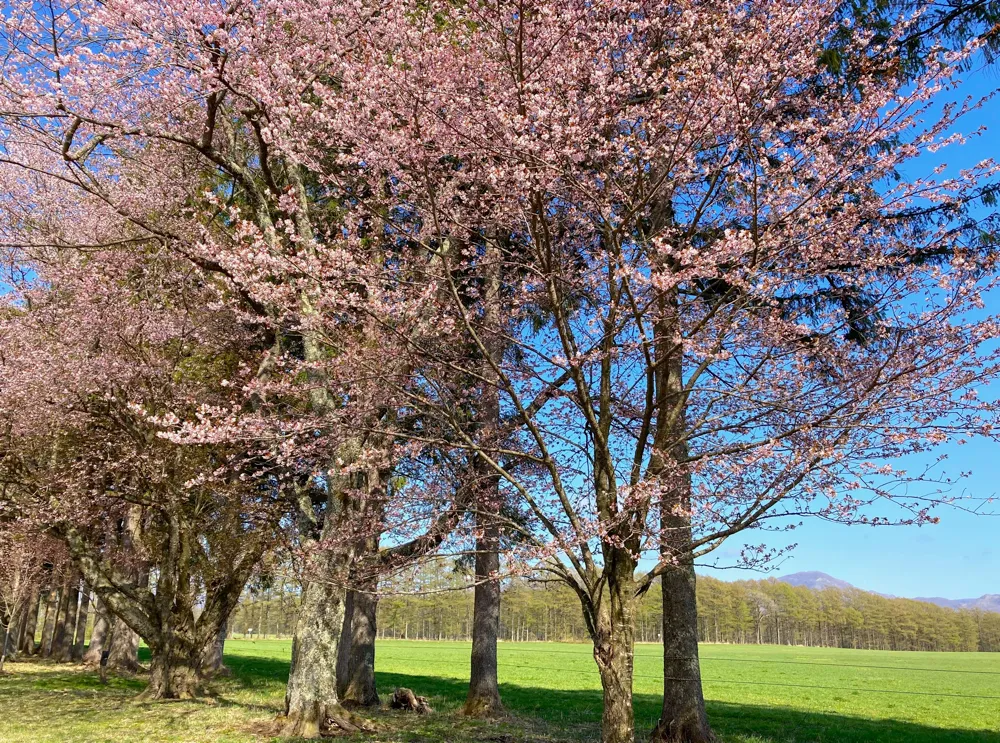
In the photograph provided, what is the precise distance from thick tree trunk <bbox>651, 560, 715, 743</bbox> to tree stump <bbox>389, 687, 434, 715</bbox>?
515 cm

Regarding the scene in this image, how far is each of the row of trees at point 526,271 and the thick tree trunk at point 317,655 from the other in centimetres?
4

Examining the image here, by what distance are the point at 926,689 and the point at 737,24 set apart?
30285 mm

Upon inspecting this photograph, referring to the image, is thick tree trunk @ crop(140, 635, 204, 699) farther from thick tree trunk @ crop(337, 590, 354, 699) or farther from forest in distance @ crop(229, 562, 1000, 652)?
forest in distance @ crop(229, 562, 1000, 652)

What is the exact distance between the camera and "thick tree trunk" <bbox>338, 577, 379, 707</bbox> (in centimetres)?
1277

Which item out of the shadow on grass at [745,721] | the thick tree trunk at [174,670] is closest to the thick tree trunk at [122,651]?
the shadow on grass at [745,721]

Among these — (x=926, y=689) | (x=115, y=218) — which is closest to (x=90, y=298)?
(x=115, y=218)

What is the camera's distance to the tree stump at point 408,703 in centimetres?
1241

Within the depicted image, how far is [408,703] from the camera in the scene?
41.1 feet

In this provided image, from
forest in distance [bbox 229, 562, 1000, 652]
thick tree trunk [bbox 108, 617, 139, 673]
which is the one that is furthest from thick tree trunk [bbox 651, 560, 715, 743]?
forest in distance [bbox 229, 562, 1000, 652]

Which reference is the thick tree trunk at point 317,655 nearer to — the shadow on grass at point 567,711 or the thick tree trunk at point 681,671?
the shadow on grass at point 567,711

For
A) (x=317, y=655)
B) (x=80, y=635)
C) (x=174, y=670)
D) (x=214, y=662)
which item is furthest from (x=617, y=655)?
(x=80, y=635)

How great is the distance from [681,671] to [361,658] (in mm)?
6949

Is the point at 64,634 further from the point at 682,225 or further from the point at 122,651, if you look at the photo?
the point at 682,225

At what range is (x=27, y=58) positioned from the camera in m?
8.75
